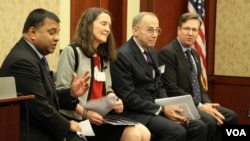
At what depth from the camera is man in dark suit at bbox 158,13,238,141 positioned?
491cm

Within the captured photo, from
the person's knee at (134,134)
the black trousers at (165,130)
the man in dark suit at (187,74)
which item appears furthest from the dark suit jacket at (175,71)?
the person's knee at (134,134)

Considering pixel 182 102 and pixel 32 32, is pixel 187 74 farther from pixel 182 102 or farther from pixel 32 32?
pixel 32 32

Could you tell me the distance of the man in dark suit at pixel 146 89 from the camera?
14.2 feet

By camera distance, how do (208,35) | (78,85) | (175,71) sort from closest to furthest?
1. (78,85)
2. (175,71)
3. (208,35)

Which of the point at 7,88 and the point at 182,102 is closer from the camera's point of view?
the point at 7,88

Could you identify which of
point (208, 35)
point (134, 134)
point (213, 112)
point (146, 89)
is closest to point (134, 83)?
point (146, 89)

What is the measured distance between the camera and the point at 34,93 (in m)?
3.12

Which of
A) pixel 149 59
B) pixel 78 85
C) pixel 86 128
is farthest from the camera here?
pixel 149 59

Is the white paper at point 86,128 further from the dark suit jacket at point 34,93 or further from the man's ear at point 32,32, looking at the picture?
the man's ear at point 32,32

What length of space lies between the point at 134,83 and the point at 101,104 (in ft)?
2.49

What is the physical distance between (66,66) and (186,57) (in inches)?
67.3

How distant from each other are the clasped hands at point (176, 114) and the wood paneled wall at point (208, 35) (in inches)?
66.5

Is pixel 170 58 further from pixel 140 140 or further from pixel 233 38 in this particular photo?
pixel 233 38

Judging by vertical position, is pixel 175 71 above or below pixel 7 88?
below
